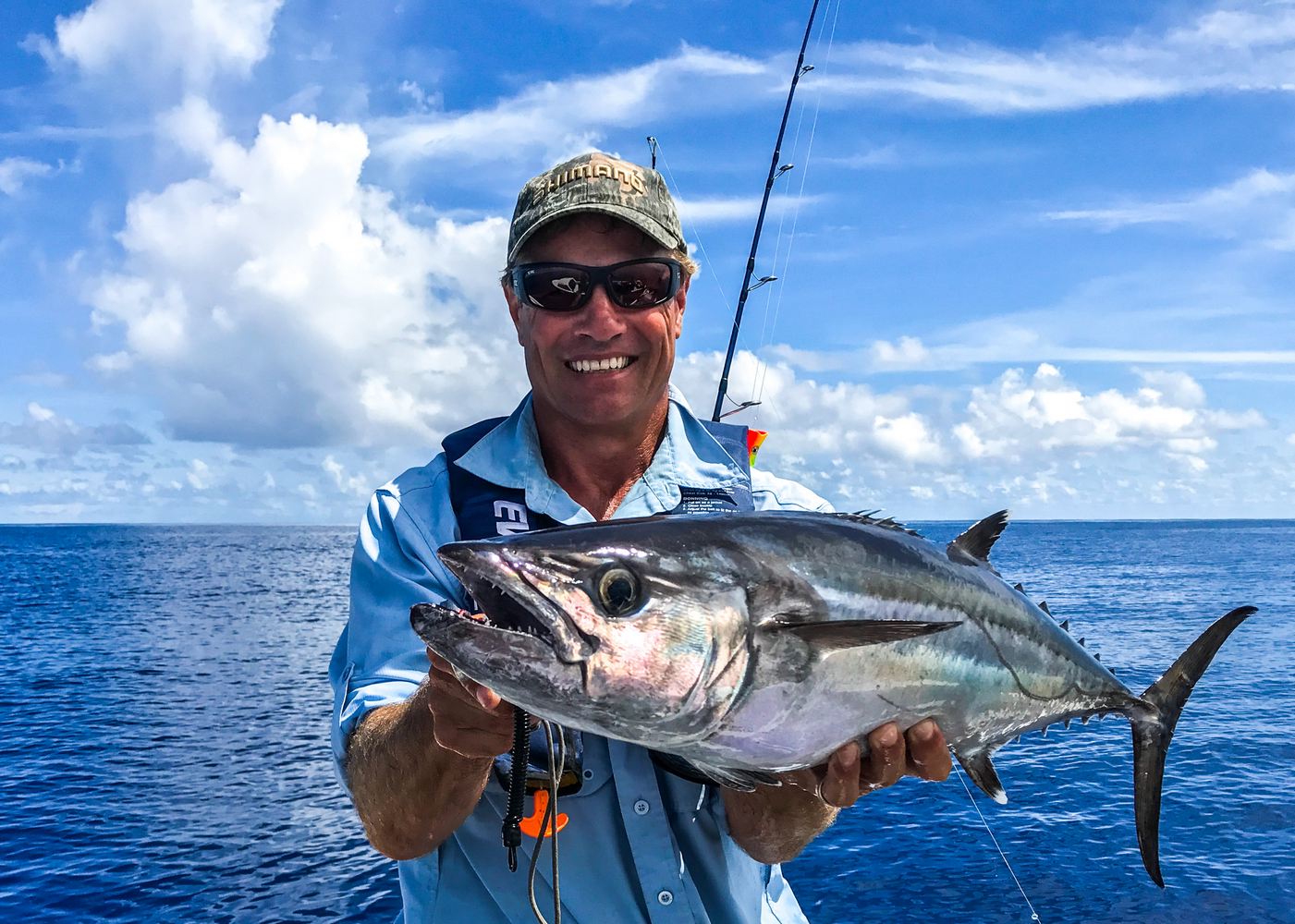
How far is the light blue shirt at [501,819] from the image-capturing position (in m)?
3.29

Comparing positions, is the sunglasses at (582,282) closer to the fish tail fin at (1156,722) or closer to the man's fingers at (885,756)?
the man's fingers at (885,756)

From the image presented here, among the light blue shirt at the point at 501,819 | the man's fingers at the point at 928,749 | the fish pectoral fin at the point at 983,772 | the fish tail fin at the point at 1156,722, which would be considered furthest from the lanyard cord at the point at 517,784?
the fish tail fin at the point at 1156,722

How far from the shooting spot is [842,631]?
2588mm

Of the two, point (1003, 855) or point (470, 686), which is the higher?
point (470, 686)

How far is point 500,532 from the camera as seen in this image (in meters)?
3.55

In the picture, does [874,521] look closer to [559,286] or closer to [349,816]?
[559,286]

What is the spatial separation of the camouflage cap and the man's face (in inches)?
3.2

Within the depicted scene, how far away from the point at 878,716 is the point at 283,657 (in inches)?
1434

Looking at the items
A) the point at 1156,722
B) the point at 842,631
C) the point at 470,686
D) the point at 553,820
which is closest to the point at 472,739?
the point at 470,686

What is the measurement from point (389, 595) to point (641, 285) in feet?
5.05

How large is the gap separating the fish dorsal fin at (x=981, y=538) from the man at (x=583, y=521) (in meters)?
0.81

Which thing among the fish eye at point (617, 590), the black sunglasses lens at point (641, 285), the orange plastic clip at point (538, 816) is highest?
the black sunglasses lens at point (641, 285)

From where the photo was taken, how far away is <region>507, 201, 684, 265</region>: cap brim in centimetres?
372

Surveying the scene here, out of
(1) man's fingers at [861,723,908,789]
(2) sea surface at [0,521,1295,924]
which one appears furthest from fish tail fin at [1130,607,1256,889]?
(2) sea surface at [0,521,1295,924]
